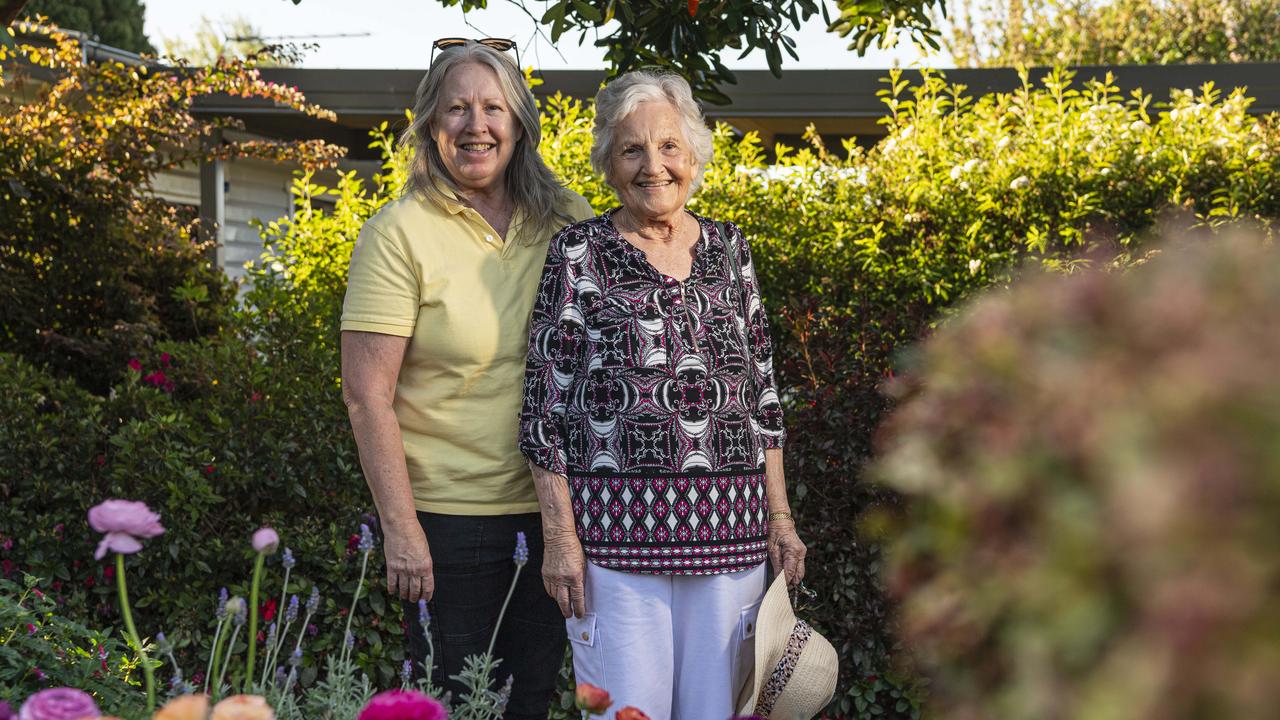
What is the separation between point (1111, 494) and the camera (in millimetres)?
568

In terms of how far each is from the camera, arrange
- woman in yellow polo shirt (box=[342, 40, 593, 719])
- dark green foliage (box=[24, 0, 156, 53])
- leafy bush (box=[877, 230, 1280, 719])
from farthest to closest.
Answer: dark green foliage (box=[24, 0, 156, 53]) < woman in yellow polo shirt (box=[342, 40, 593, 719]) < leafy bush (box=[877, 230, 1280, 719])

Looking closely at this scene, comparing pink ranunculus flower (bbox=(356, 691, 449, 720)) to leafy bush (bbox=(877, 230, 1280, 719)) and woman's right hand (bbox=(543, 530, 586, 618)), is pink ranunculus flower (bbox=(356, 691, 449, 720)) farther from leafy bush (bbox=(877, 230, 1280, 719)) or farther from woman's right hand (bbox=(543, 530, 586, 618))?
woman's right hand (bbox=(543, 530, 586, 618))

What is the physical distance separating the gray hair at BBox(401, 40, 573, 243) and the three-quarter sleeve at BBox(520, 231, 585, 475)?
0.27m

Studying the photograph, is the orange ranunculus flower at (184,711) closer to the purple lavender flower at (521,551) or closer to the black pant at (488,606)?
the purple lavender flower at (521,551)

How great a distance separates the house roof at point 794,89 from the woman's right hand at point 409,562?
673cm

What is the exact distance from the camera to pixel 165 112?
22.4 feet

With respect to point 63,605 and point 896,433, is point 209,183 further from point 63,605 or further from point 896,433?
point 896,433

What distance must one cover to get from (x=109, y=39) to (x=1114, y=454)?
32.3m

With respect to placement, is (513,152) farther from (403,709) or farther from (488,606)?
(403,709)

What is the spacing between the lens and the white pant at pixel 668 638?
91.0 inches

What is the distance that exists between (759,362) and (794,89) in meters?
6.81

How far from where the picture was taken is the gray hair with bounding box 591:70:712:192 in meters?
2.43

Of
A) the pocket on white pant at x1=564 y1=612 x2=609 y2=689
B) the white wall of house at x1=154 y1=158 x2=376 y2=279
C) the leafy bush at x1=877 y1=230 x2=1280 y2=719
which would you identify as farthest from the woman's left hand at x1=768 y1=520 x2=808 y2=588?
the white wall of house at x1=154 y1=158 x2=376 y2=279

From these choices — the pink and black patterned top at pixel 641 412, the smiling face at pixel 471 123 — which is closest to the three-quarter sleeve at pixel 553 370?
the pink and black patterned top at pixel 641 412
